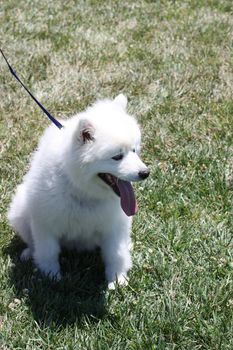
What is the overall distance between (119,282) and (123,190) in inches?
28.6

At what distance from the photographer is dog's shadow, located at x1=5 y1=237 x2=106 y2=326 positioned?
376 centimetres

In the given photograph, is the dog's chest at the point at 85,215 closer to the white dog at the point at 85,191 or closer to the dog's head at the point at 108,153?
the white dog at the point at 85,191

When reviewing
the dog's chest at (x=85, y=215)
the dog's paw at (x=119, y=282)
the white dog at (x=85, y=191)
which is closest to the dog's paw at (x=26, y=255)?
the white dog at (x=85, y=191)

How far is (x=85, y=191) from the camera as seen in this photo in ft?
12.2

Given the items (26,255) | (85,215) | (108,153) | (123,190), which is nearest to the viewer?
(108,153)

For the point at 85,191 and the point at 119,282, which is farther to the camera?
the point at 119,282

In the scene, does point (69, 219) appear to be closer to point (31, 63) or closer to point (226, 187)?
point (226, 187)

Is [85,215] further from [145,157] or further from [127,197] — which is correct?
[145,157]

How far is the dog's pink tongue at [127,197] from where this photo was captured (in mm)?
3631

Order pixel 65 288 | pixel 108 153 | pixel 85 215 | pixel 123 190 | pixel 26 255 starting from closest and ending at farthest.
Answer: pixel 108 153 → pixel 123 190 → pixel 85 215 → pixel 65 288 → pixel 26 255

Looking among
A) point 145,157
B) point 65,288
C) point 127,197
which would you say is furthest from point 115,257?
point 145,157

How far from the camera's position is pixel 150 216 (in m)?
4.75

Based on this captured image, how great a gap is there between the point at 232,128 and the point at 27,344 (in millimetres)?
3371

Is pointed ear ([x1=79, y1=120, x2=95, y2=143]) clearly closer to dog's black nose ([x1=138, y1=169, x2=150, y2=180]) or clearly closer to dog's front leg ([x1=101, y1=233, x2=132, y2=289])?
dog's black nose ([x1=138, y1=169, x2=150, y2=180])
